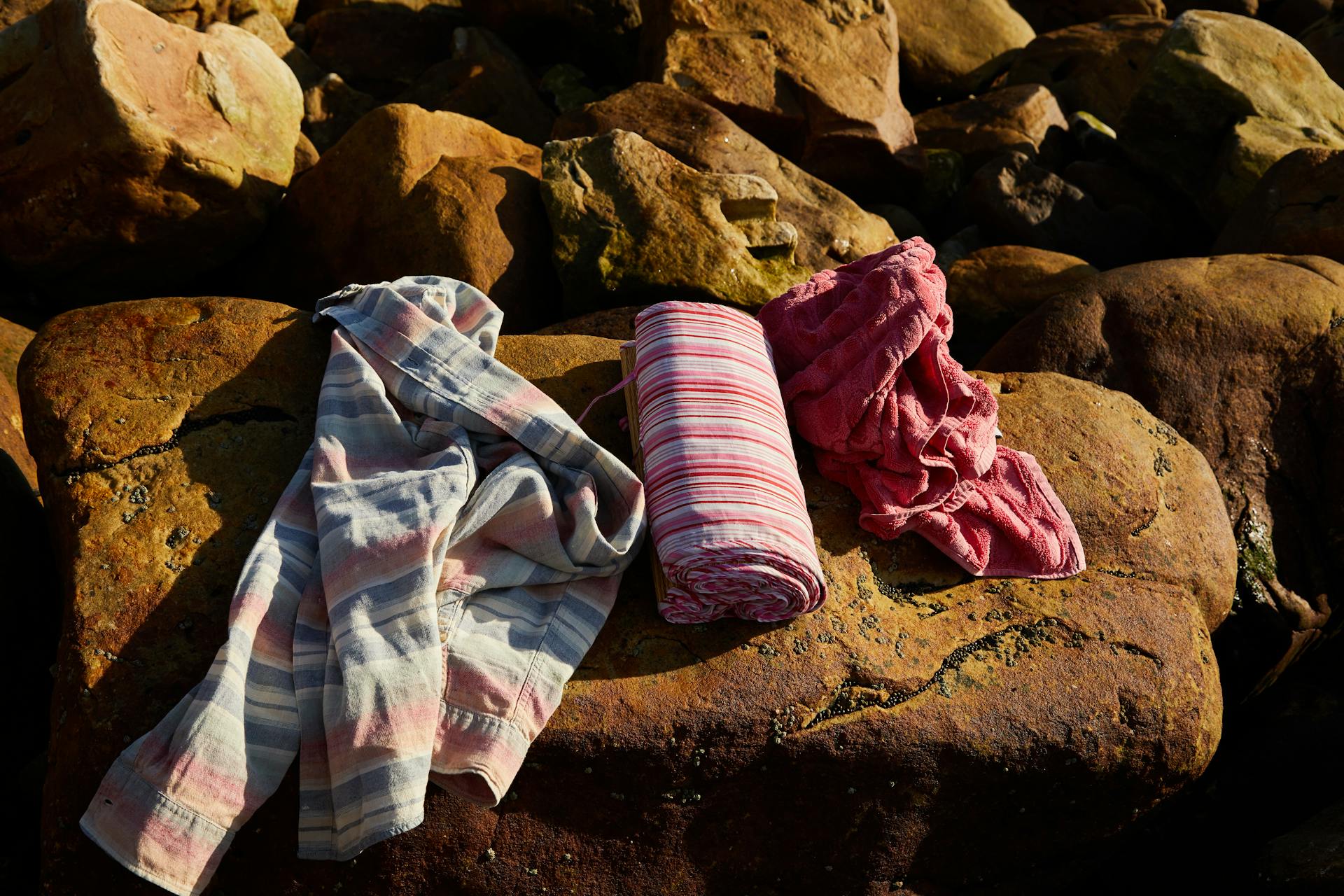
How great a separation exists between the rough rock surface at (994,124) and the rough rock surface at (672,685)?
4586mm

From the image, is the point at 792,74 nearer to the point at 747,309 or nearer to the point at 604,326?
the point at 747,309

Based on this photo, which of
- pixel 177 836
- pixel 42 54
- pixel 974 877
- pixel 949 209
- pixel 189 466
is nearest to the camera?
pixel 177 836

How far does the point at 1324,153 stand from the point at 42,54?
638 cm

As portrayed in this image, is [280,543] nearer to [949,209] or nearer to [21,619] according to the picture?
[21,619]

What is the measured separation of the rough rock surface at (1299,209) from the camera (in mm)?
5738

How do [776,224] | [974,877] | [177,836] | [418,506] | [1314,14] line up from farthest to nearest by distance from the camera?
1. [1314,14]
2. [776,224]
3. [974,877]
4. [418,506]
5. [177,836]

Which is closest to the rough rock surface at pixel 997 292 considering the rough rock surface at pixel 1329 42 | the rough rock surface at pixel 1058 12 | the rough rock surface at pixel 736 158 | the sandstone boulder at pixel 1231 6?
the rough rock surface at pixel 736 158

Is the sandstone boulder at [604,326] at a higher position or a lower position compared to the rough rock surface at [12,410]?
higher

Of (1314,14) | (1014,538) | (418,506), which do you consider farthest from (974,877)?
(1314,14)

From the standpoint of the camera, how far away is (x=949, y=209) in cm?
749

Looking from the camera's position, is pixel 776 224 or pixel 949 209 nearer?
pixel 776 224

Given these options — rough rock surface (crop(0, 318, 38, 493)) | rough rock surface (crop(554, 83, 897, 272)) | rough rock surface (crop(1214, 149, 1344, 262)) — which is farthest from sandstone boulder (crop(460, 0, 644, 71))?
rough rock surface (crop(0, 318, 38, 493))

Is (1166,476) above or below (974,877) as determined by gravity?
above

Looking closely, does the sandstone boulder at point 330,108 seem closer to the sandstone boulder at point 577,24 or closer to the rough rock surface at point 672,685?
the sandstone boulder at point 577,24
